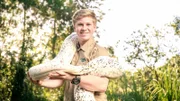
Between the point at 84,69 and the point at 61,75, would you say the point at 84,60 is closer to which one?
the point at 84,69

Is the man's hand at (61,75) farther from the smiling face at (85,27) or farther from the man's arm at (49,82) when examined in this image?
the smiling face at (85,27)

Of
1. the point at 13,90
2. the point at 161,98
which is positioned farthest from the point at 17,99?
the point at 161,98

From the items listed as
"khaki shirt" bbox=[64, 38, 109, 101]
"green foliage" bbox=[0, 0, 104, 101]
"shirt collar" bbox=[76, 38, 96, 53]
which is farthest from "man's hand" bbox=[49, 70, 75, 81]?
"green foliage" bbox=[0, 0, 104, 101]

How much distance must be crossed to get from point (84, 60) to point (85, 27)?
0.25 metres

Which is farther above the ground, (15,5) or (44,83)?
(15,5)

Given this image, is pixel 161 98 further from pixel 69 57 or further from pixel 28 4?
pixel 28 4

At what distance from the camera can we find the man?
2311mm

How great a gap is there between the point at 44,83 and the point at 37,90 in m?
11.5

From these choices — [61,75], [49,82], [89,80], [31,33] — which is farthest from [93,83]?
[31,33]

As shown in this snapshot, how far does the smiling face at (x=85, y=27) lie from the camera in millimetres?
2381

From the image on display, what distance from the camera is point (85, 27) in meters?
2.38

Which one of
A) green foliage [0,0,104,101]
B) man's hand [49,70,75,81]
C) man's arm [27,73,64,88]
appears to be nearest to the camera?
man's hand [49,70,75,81]

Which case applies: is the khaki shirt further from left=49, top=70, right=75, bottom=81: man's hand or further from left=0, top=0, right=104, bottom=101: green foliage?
left=0, top=0, right=104, bottom=101: green foliage

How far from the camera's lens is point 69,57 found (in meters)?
2.49
